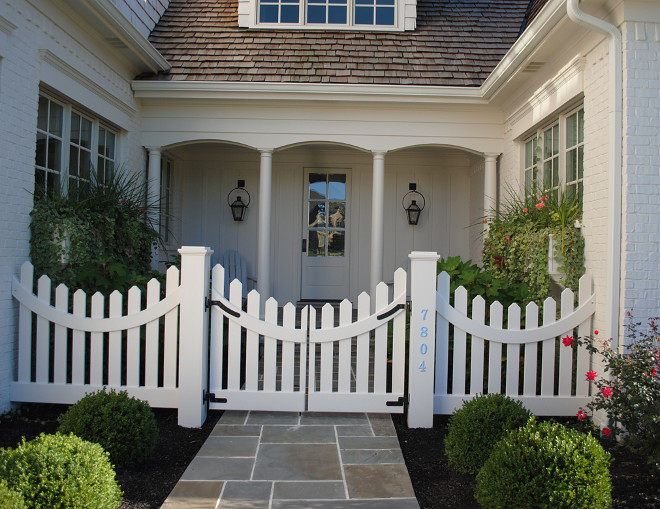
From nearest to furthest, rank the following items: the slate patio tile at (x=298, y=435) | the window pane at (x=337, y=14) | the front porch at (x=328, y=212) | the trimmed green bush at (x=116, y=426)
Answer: the trimmed green bush at (x=116, y=426), the slate patio tile at (x=298, y=435), the window pane at (x=337, y=14), the front porch at (x=328, y=212)

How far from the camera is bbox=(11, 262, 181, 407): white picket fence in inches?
156

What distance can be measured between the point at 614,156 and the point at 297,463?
3007 millimetres

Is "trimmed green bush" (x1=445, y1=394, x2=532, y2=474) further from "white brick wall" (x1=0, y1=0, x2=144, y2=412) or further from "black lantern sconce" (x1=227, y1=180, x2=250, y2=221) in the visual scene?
"black lantern sconce" (x1=227, y1=180, x2=250, y2=221)

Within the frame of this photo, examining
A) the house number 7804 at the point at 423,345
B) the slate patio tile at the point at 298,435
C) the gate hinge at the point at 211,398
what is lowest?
the slate patio tile at the point at 298,435

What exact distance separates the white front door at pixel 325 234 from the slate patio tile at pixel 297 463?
5009mm

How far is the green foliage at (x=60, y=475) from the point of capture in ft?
7.20

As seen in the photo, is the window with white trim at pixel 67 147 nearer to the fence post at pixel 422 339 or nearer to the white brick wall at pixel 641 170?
the fence post at pixel 422 339

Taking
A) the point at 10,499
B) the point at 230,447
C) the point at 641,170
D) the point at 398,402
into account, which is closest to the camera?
the point at 10,499

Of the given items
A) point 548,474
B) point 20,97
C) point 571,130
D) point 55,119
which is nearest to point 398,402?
point 548,474

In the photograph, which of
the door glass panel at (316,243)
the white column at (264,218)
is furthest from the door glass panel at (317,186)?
the white column at (264,218)

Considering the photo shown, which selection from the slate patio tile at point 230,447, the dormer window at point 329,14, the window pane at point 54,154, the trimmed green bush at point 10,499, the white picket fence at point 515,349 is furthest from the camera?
the dormer window at point 329,14

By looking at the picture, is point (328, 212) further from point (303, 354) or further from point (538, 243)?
point (303, 354)

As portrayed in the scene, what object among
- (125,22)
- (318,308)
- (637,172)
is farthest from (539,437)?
(318,308)

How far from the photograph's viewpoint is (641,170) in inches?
151
